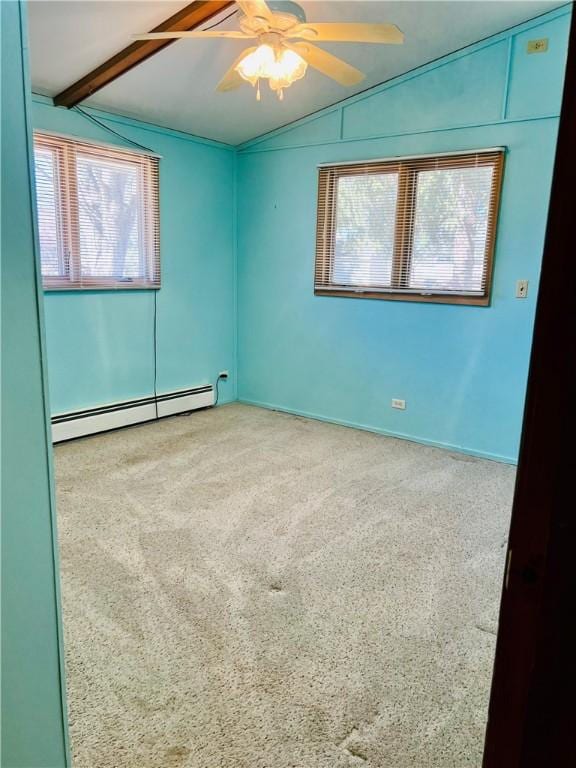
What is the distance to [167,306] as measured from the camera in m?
4.55

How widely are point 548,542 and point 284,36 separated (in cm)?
241

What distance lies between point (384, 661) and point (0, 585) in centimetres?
141

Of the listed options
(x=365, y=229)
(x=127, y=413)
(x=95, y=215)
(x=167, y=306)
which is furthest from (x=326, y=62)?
(x=127, y=413)

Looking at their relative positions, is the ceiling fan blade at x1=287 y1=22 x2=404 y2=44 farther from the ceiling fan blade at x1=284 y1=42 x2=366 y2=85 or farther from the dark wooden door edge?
the dark wooden door edge

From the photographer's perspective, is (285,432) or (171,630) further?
(285,432)

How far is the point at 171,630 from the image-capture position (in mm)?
1935

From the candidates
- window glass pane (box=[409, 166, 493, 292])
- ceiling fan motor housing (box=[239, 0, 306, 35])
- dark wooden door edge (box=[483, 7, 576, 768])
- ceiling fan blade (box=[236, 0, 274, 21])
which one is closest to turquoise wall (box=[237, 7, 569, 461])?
window glass pane (box=[409, 166, 493, 292])

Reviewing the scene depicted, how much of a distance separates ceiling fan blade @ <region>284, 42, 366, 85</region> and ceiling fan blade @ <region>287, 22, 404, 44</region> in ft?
0.32

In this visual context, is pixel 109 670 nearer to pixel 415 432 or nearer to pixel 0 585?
pixel 0 585

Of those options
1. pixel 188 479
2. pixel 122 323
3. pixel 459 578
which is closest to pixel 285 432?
pixel 188 479

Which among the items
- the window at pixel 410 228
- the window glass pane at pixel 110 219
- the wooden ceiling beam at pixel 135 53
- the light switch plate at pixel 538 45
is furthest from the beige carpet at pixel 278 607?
the light switch plate at pixel 538 45

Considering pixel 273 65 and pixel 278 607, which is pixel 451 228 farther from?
pixel 278 607

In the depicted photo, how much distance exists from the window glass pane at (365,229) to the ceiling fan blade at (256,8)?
2.15 meters

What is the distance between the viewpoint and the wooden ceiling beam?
2773mm
